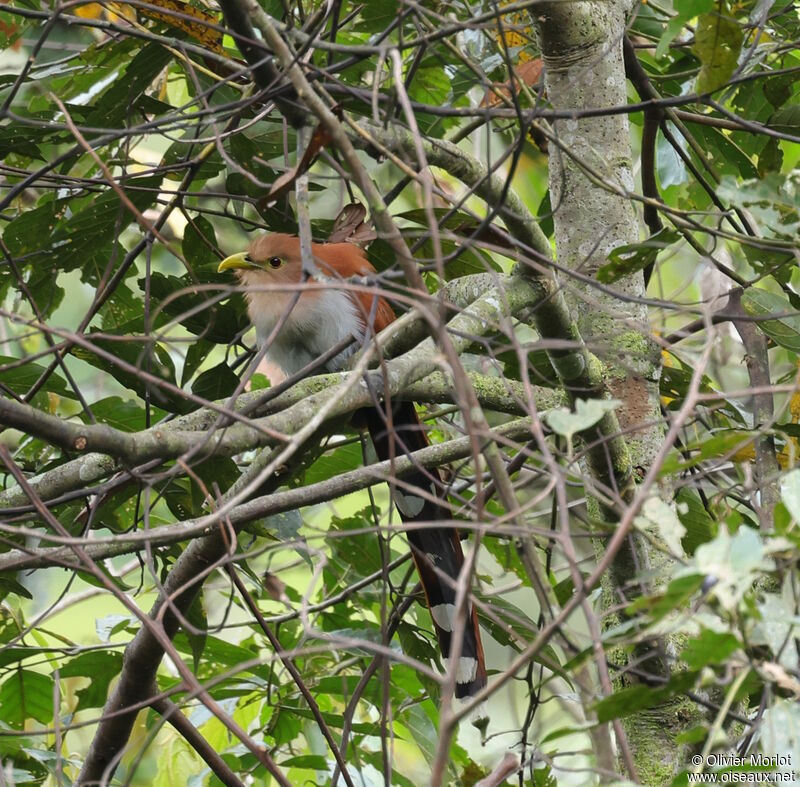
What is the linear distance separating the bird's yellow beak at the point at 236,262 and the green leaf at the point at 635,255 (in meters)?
1.55

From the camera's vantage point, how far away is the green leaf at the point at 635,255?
2010 mm

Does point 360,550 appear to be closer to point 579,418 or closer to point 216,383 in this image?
point 216,383

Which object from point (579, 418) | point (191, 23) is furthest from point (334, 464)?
point (579, 418)

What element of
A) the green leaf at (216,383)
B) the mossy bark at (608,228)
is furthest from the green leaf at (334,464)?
the mossy bark at (608,228)

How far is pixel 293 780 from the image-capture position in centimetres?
330

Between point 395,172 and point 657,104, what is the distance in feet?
6.96

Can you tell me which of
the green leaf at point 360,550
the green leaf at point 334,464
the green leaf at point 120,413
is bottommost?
the green leaf at point 360,550

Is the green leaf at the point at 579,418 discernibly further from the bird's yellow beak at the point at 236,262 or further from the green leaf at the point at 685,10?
the bird's yellow beak at the point at 236,262

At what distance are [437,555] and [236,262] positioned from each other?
120 cm

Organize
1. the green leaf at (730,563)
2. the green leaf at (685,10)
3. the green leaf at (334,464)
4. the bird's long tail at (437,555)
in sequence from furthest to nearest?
the green leaf at (334,464) → the bird's long tail at (437,555) → the green leaf at (685,10) → the green leaf at (730,563)

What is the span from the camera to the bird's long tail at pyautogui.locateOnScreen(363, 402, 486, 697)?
9.34 ft

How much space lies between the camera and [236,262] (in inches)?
133

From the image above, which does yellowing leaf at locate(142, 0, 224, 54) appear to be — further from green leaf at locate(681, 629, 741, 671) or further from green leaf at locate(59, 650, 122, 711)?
green leaf at locate(681, 629, 741, 671)

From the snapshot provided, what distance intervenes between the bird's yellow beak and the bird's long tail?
0.66 metres
